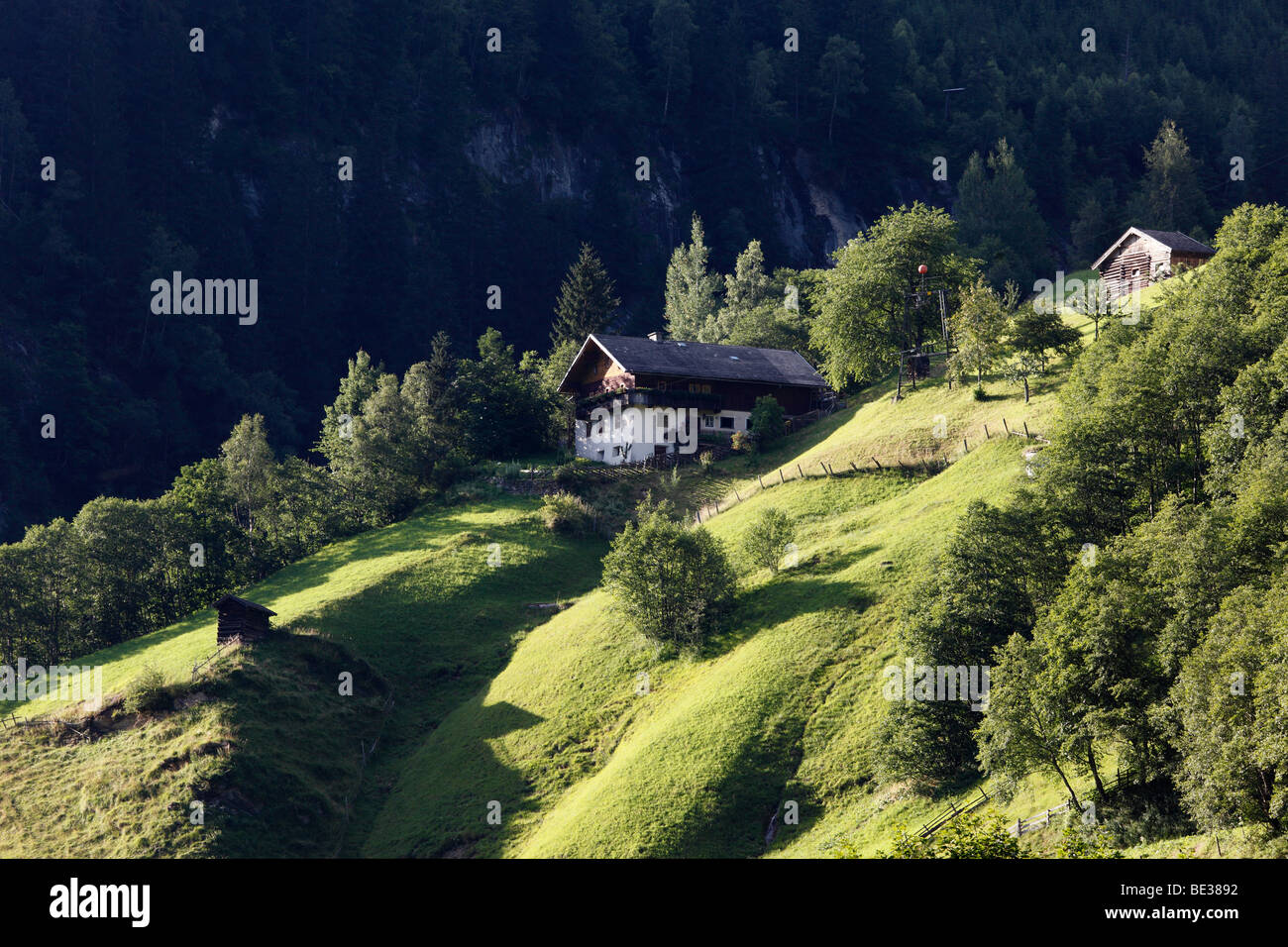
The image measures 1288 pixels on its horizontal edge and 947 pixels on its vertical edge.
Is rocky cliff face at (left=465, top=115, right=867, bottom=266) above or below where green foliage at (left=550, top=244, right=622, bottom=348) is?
above

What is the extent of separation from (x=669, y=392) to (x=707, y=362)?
4847mm

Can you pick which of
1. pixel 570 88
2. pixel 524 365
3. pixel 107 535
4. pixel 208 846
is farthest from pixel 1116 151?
pixel 208 846

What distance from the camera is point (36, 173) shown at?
133m

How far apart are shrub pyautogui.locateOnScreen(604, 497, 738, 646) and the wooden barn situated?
56.0 feet

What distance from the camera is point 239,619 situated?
5791cm

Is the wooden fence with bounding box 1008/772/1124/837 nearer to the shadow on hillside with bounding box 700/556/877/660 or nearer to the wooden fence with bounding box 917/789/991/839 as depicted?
the wooden fence with bounding box 917/789/991/839

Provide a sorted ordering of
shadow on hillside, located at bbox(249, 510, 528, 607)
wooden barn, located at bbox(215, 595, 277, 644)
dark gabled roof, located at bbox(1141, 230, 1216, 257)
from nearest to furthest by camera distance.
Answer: wooden barn, located at bbox(215, 595, 277, 644) < shadow on hillside, located at bbox(249, 510, 528, 607) < dark gabled roof, located at bbox(1141, 230, 1216, 257)

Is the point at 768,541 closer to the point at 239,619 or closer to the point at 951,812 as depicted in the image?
the point at 951,812

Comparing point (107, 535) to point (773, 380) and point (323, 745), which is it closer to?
point (323, 745)

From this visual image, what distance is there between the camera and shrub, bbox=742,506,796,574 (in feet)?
187

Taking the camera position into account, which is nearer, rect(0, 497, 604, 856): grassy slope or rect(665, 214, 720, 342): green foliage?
rect(0, 497, 604, 856): grassy slope

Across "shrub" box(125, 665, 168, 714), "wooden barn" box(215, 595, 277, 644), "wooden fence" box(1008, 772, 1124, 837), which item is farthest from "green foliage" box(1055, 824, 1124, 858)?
"wooden barn" box(215, 595, 277, 644)

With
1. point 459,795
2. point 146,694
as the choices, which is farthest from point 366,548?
point 459,795
